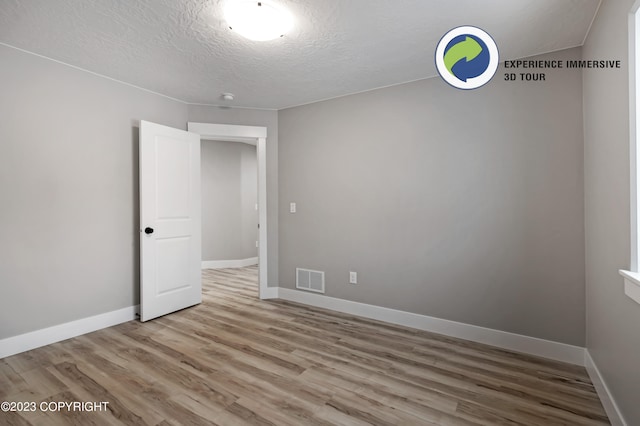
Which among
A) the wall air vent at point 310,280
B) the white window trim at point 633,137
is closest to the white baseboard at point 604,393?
the white window trim at point 633,137

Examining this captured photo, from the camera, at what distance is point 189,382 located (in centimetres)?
212

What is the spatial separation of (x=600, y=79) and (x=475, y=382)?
215 cm

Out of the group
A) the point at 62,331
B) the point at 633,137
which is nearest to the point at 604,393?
the point at 633,137

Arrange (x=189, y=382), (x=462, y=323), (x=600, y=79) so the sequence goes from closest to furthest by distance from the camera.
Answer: (x=600, y=79)
(x=189, y=382)
(x=462, y=323)

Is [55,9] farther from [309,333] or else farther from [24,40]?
[309,333]

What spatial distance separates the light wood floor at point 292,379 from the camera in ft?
5.86

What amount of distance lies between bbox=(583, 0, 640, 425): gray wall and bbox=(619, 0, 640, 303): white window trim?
0.17ft

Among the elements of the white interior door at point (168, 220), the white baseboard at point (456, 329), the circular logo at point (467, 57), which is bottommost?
the white baseboard at point (456, 329)

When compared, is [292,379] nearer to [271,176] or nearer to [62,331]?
[62,331]

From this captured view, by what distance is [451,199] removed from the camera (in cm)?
290

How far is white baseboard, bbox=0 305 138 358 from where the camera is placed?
8.08ft

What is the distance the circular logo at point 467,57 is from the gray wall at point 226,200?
14.7 ft

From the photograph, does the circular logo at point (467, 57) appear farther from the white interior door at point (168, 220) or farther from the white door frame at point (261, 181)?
the white interior door at point (168, 220)

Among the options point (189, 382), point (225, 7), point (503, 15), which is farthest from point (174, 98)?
point (503, 15)
